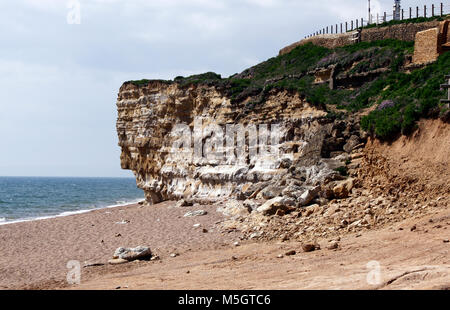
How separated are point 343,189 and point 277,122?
9724mm

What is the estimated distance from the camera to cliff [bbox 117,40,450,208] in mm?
17453

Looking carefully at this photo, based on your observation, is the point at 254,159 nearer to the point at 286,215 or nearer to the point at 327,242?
the point at 286,215

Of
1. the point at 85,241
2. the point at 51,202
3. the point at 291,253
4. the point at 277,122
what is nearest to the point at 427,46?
the point at 277,122

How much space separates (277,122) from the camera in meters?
24.8

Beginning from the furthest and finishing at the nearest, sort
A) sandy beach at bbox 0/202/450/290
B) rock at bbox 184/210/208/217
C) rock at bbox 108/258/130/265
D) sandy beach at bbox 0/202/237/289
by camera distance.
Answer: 1. rock at bbox 184/210/208/217
2. sandy beach at bbox 0/202/237/289
3. rock at bbox 108/258/130/265
4. sandy beach at bbox 0/202/450/290

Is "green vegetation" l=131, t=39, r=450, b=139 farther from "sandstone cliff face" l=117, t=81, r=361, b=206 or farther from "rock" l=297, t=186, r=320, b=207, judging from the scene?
"rock" l=297, t=186, r=320, b=207

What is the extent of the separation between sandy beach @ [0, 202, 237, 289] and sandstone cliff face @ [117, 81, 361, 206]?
3499 mm

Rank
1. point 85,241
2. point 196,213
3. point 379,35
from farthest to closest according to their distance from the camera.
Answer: point 379,35, point 196,213, point 85,241

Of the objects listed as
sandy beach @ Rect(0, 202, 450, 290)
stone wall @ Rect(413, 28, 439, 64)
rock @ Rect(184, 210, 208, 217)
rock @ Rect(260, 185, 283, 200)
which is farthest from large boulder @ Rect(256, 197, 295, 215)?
stone wall @ Rect(413, 28, 439, 64)

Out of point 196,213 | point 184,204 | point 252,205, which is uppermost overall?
point 252,205

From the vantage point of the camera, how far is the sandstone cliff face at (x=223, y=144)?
1917cm

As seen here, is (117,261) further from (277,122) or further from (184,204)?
(277,122)

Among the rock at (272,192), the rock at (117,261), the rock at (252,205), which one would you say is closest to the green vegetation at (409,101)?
the rock at (272,192)

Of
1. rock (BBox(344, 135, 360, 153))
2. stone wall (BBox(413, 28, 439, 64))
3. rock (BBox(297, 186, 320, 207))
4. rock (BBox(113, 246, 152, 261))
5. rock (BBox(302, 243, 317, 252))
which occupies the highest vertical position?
stone wall (BBox(413, 28, 439, 64))
